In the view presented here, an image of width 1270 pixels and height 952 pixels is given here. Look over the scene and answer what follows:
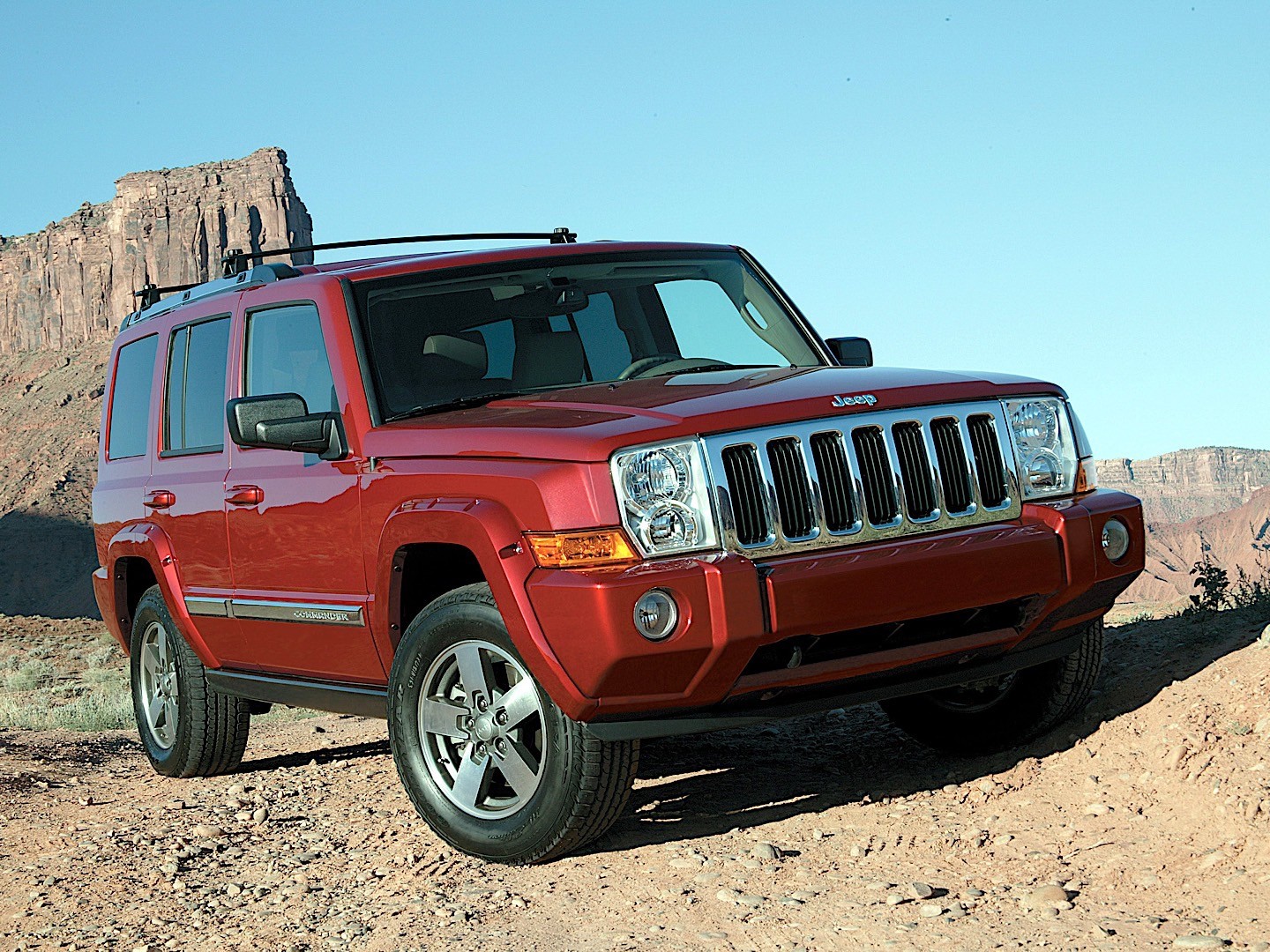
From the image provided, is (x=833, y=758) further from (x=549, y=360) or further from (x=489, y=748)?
(x=549, y=360)

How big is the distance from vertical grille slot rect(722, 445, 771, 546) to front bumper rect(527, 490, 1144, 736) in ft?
0.33

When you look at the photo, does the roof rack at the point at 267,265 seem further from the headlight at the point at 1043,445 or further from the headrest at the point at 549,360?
the headlight at the point at 1043,445

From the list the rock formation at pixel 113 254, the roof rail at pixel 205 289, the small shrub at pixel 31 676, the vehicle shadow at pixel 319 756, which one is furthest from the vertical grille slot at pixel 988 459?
the rock formation at pixel 113 254

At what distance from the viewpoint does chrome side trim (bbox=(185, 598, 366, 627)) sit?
5145 mm

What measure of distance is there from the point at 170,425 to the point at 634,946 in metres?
3.84

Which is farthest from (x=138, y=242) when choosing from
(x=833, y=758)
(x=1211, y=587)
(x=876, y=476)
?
(x=876, y=476)

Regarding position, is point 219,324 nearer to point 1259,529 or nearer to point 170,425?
point 170,425

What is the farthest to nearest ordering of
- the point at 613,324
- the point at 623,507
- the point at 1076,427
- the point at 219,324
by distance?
1. the point at 219,324
2. the point at 613,324
3. the point at 1076,427
4. the point at 623,507

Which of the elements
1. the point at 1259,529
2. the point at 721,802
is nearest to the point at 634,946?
the point at 721,802

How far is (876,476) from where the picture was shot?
14.6ft

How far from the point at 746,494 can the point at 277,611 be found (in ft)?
7.35

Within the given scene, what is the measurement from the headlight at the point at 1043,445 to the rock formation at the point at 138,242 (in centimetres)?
9731

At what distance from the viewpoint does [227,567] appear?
19.4 feet

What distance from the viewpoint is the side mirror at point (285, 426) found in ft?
16.5
